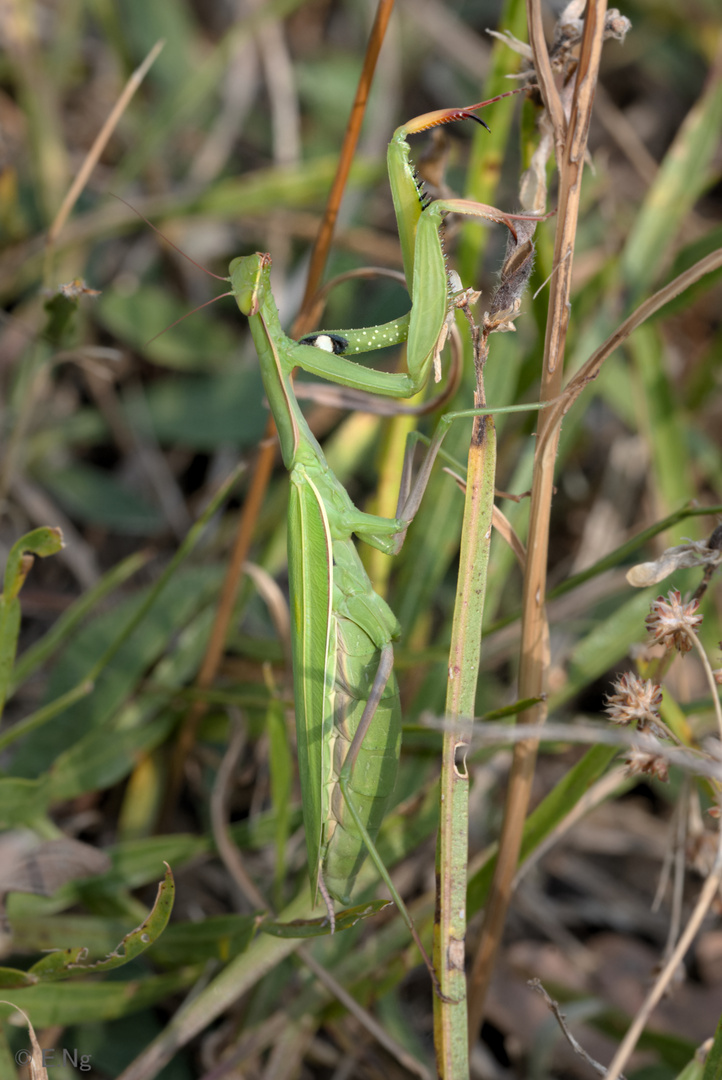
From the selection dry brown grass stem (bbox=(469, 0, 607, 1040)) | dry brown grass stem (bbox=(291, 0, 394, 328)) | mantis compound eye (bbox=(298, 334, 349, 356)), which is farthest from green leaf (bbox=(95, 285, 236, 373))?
dry brown grass stem (bbox=(469, 0, 607, 1040))

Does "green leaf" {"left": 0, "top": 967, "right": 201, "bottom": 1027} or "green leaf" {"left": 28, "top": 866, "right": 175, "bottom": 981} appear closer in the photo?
"green leaf" {"left": 28, "top": 866, "right": 175, "bottom": 981}

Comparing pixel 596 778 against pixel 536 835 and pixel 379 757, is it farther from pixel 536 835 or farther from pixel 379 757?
pixel 379 757

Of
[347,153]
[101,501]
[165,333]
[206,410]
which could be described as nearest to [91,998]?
[101,501]

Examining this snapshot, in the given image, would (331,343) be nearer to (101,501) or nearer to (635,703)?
(635,703)

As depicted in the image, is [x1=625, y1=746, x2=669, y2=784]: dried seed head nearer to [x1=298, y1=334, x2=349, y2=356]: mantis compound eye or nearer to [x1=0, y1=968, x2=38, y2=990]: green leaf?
[x1=298, y1=334, x2=349, y2=356]: mantis compound eye

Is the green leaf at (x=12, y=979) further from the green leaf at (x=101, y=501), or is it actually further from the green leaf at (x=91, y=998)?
the green leaf at (x=101, y=501)

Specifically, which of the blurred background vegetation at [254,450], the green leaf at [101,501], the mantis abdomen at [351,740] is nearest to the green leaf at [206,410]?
the blurred background vegetation at [254,450]

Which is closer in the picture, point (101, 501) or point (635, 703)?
point (635, 703)
